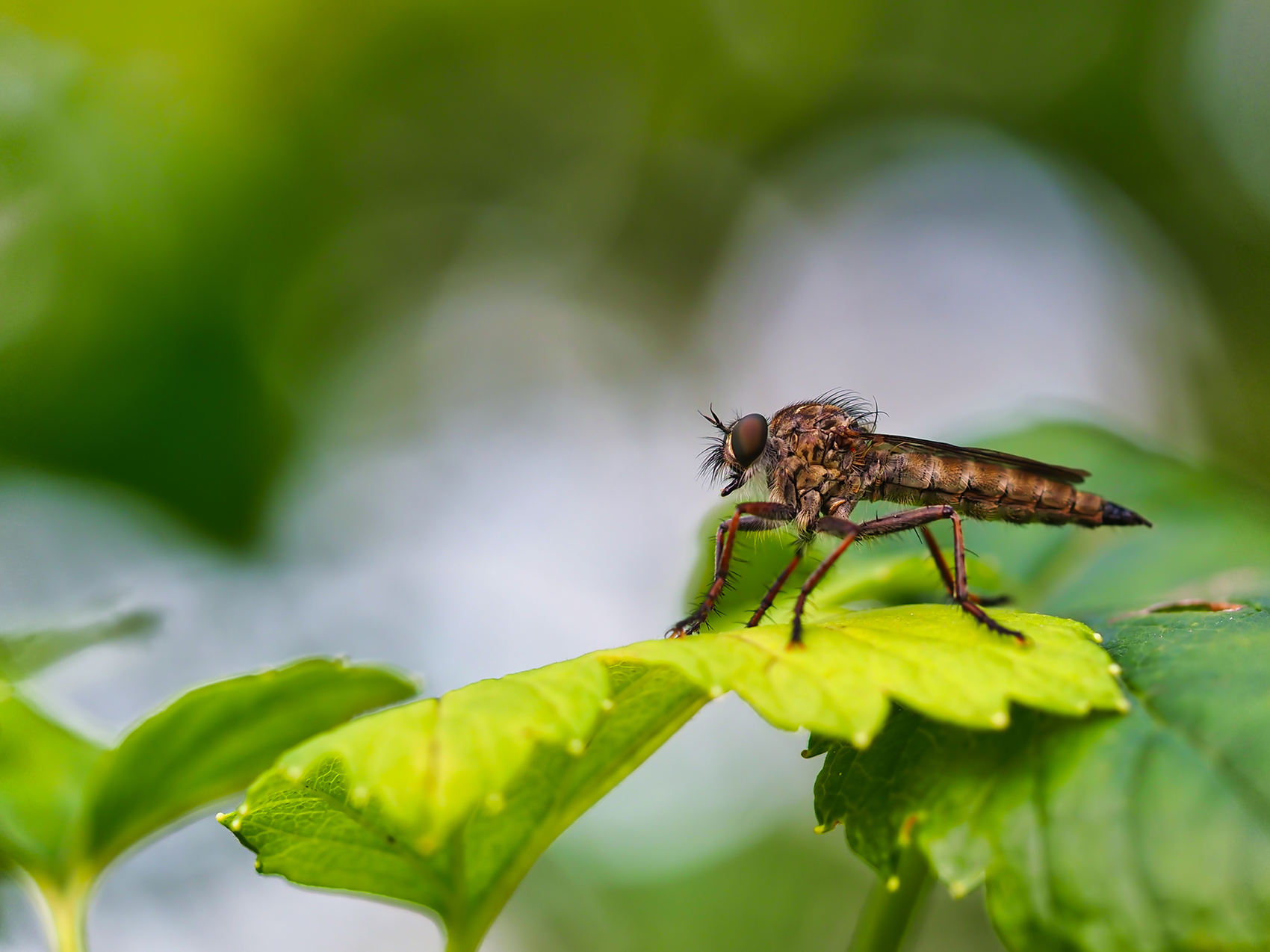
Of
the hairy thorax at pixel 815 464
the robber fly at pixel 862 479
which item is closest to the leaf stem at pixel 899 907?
the robber fly at pixel 862 479

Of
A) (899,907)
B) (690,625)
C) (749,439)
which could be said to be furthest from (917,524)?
(899,907)

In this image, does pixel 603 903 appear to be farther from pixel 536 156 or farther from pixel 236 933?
pixel 536 156

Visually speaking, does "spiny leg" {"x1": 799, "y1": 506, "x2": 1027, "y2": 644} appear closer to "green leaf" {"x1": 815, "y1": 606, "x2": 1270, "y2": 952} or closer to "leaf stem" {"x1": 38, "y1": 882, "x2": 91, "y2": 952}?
"green leaf" {"x1": 815, "y1": 606, "x2": 1270, "y2": 952}

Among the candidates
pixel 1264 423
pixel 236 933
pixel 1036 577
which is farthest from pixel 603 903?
pixel 1264 423

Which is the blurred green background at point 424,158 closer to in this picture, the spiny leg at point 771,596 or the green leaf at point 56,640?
the green leaf at point 56,640

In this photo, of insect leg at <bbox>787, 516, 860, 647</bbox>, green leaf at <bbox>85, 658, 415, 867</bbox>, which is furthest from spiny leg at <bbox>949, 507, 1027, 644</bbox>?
green leaf at <bbox>85, 658, 415, 867</bbox>

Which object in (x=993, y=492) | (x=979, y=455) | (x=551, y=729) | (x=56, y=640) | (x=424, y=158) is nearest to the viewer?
(x=551, y=729)

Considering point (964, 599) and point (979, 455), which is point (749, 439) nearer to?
point (979, 455)
